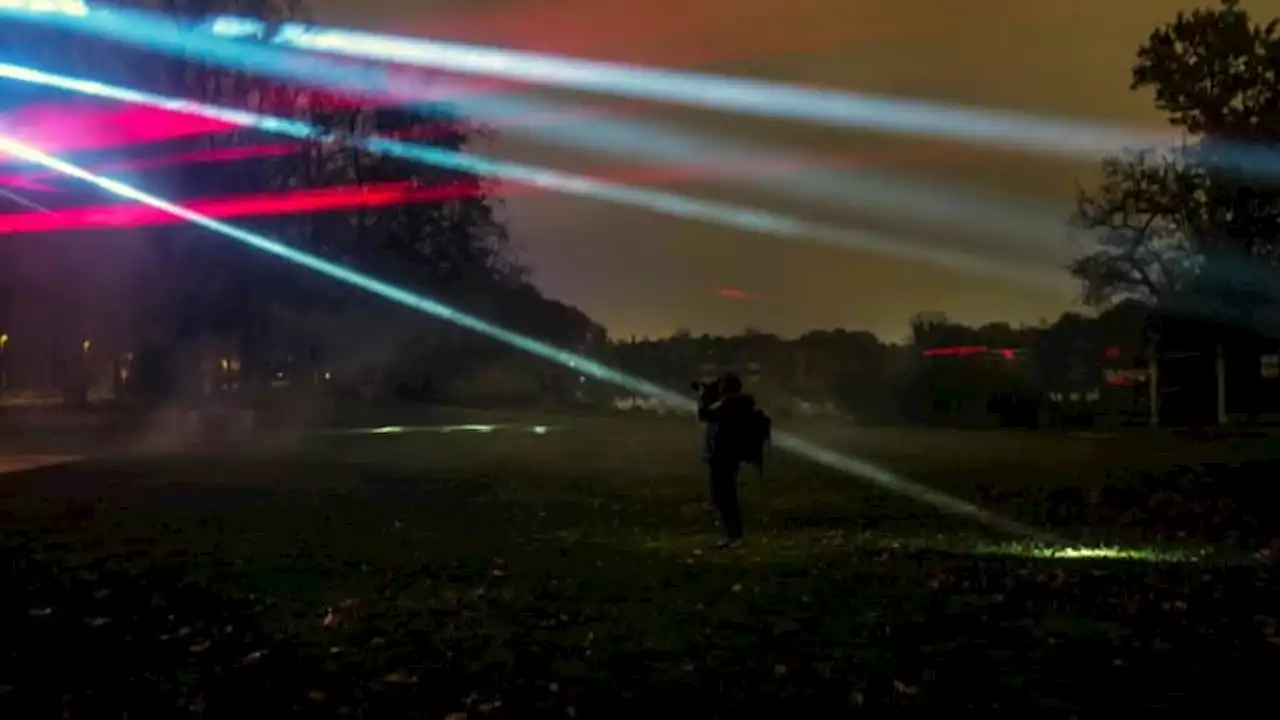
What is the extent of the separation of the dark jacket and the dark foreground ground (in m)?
0.86

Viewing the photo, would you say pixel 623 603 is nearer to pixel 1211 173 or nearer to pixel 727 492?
pixel 727 492

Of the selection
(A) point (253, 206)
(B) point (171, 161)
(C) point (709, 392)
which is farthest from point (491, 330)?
(C) point (709, 392)

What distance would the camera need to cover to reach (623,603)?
9.56 m

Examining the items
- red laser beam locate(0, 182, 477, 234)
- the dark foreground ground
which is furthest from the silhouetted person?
red laser beam locate(0, 182, 477, 234)

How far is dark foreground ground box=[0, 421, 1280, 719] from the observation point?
6742 mm

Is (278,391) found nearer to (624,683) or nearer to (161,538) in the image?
(161,538)

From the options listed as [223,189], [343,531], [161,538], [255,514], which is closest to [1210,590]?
[343,531]

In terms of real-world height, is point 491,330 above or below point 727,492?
above

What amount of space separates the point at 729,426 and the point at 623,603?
3.62 meters

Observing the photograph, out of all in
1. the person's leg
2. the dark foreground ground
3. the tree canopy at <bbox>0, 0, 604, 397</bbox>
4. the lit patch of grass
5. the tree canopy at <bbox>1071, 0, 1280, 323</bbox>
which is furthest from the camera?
the tree canopy at <bbox>0, 0, 604, 397</bbox>

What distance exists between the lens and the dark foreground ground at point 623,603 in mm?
6742

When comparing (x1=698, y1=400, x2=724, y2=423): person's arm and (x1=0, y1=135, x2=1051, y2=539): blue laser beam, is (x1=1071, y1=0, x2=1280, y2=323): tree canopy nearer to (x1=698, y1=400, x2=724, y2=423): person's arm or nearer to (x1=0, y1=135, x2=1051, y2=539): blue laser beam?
(x1=0, y1=135, x2=1051, y2=539): blue laser beam

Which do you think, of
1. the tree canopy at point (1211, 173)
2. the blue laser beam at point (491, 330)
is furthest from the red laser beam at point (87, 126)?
the tree canopy at point (1211, 173)

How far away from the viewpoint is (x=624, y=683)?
6977 millimetres
